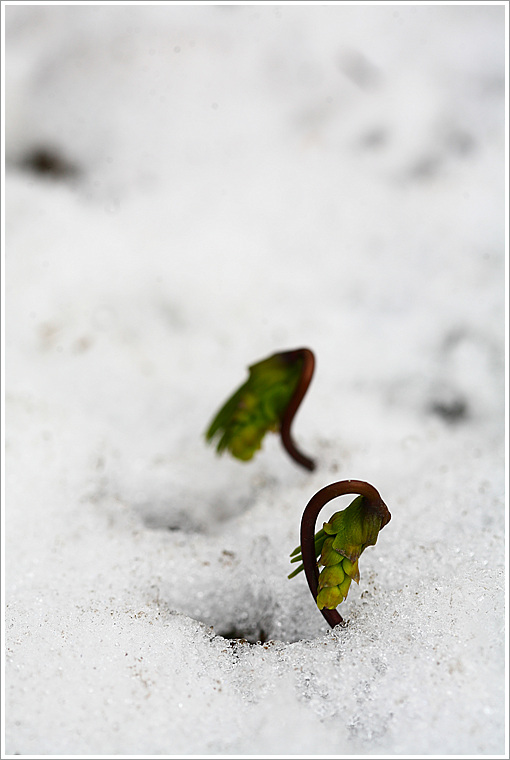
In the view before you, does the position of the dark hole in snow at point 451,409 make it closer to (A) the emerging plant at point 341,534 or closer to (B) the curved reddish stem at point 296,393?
(B) the curved reddish stem at point 296,393

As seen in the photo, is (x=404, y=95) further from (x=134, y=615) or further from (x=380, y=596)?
(x=134, y=615)

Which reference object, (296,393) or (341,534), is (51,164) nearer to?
(296,393)

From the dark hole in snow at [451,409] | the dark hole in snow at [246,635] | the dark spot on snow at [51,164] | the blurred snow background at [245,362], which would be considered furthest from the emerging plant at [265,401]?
the dark spot on snow at [51,164]

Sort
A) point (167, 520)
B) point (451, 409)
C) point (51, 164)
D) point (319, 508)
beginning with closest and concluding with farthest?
point (319, 508)
point (167, 520)
point (451, 409)
point (51, 164)

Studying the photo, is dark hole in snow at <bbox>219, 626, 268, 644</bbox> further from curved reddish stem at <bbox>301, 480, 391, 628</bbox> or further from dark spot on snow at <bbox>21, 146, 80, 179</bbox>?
dark spot on snow at <bbox>21, 146, 80, 179</bbox>

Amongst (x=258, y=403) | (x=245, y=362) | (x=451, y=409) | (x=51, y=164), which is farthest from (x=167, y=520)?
(x=51, y=164)

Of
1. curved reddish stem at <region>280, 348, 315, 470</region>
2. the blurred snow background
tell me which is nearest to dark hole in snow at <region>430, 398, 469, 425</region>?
the blurred snow background

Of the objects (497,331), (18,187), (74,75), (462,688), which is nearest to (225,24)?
(74,75)
